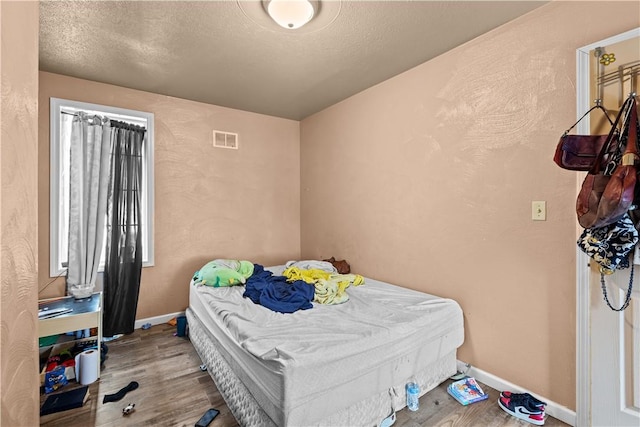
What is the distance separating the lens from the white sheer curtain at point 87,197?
2.66 meters

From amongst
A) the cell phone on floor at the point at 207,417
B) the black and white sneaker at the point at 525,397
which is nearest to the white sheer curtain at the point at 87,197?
the cell phone on floor at the point at 207,417

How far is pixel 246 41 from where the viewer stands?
2.16 meters

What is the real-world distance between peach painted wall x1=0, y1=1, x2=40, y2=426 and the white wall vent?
9.50 feet

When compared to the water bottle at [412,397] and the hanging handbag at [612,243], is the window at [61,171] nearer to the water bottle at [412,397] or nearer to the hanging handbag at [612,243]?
the water bottle at [412,397]

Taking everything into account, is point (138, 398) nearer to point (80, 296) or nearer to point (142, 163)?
point (80, 296)

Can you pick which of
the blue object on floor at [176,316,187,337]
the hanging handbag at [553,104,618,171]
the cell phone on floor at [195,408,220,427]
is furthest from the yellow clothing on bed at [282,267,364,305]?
the hanging handbag at [553,104,618,171]

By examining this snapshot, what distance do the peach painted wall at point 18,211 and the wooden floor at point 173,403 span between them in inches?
52.8

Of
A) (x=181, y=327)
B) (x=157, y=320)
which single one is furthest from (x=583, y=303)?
(x=157, y=320)

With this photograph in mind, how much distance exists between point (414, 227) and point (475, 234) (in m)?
0.53

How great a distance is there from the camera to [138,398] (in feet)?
6.37

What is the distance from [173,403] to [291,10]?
254cm

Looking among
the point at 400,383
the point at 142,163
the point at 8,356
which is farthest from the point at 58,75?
the point at 400,383

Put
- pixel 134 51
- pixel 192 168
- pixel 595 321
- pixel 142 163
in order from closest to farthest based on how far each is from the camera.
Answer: pixel 595 321 < pixel 134 51 < pixel 142 163 < pixel 192 168

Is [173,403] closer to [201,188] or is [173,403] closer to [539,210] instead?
[201,188]
